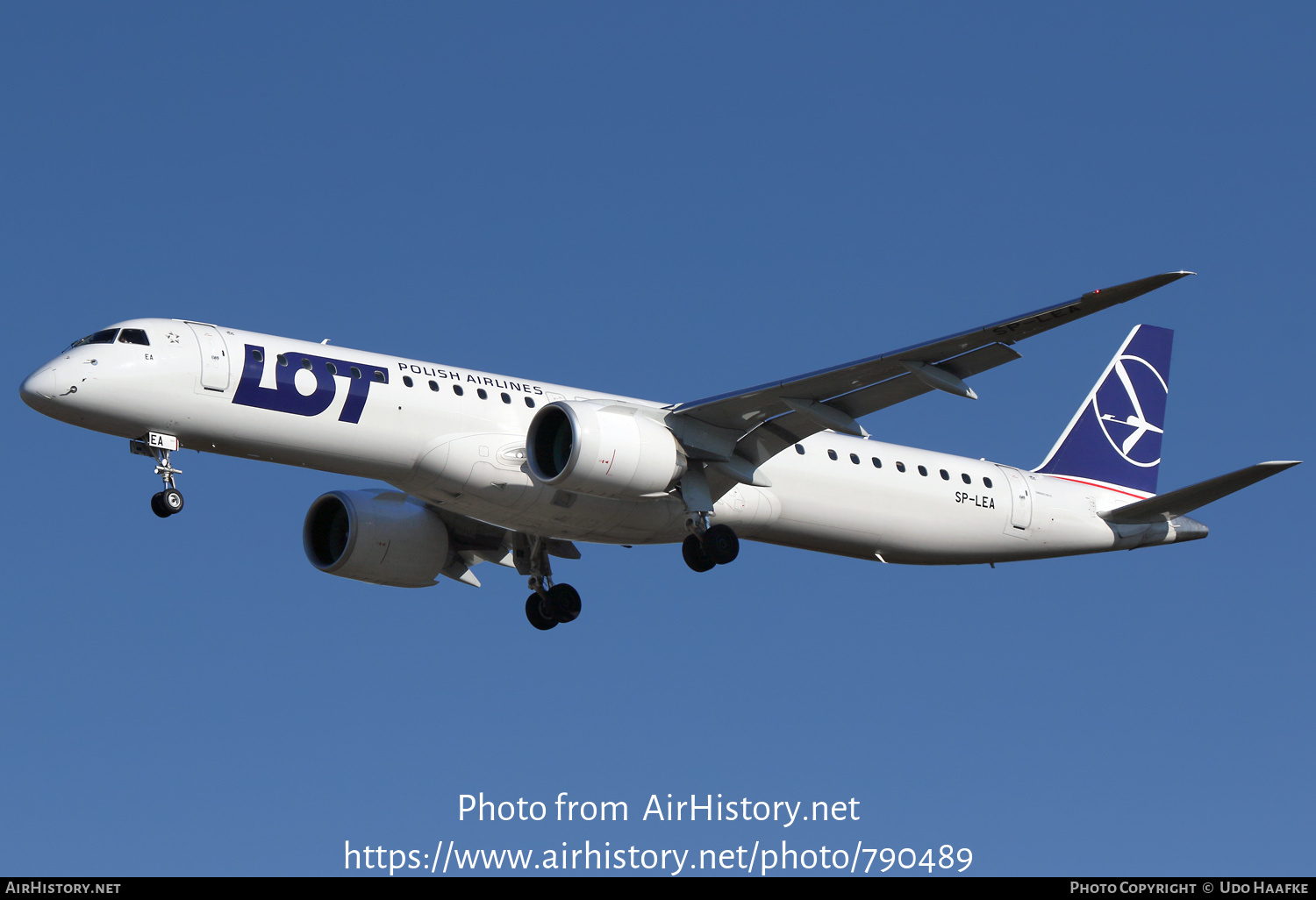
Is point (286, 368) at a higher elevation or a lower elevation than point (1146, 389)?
lower

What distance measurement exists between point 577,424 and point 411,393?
3.15 metres

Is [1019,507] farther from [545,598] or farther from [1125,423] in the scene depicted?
[545,598]

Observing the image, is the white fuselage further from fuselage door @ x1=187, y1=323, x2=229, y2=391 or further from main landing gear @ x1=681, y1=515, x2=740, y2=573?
main landing gear @ x1=681, y1=515, x2=740, y2=573

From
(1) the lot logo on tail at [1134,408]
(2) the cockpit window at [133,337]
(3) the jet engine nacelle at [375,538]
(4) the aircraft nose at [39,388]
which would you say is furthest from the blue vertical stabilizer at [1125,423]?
(4) the aircraft nose at [39,388]

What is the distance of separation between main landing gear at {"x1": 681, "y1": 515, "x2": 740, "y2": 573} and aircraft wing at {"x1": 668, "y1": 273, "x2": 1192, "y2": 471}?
1111 mm

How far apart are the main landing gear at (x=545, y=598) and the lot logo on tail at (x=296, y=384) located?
6.83 m

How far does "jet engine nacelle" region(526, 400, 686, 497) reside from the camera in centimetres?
3125

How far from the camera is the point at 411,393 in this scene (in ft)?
104

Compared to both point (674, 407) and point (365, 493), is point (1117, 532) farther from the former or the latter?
point (365, 493)

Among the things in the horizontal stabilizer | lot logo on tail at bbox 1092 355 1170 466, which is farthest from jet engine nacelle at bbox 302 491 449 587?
lot logo on tail at bbox 1092 355 1170 466

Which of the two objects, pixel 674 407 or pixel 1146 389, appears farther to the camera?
pixel 1146 389

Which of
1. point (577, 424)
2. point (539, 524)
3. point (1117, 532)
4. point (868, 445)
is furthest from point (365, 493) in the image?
point (1117, 532)
